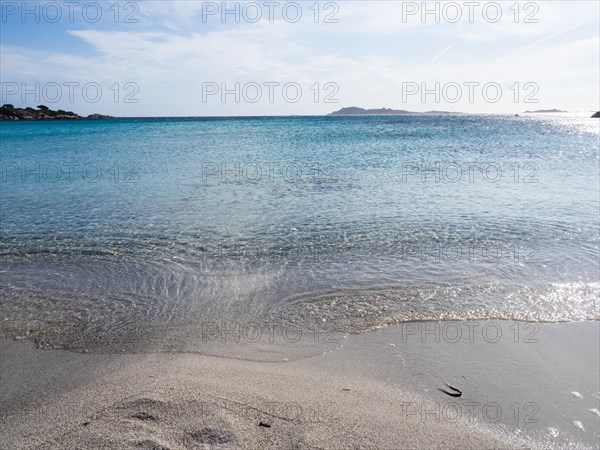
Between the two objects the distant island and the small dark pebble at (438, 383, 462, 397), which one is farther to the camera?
the distant island

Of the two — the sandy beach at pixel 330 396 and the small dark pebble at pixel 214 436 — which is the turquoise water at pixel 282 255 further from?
the small dark pebble at pixel 214 436

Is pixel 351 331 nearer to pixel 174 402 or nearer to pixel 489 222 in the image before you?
pixel 174 402

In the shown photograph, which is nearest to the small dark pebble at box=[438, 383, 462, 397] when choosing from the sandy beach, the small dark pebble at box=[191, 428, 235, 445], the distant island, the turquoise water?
the sandy beach

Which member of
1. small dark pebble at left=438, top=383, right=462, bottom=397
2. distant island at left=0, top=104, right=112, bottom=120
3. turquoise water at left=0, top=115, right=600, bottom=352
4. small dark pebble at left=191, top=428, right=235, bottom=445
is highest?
distant island at left=0, top=104, right=112, bottom=120

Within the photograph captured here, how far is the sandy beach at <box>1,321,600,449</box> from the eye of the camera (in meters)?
3.88

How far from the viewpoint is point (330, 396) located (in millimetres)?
4566

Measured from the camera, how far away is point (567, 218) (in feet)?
39.9

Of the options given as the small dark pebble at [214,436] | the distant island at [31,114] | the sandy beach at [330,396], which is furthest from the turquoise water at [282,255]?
the distant island at [31,114]

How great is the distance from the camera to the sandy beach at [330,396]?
12.7 ft

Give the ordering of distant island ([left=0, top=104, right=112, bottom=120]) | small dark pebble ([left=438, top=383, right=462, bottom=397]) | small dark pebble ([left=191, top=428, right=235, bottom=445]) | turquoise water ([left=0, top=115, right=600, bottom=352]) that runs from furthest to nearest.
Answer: distant island ([left=0, top=104, right=112, bottom=120]) < turquoise water ([left=0, top=115, right=600, bottom=352]) < small dark pebble ([left=438, top=383, right=462, bottom=397]) < small dark pebble ([left=191, top=428, right=235, bottom=445])

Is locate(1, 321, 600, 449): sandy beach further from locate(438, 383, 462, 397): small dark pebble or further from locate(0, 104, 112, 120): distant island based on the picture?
locate(0, 104, 112, 120): distant island

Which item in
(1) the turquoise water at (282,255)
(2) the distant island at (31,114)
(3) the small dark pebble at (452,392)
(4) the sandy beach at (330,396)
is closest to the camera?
(4) the sandy beach at (330,396)

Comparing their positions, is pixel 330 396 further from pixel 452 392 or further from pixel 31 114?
pixel 31 114

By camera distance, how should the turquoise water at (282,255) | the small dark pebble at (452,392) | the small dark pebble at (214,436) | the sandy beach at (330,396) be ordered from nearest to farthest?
A: 1. the small dark pebble at (214,436)
2. the sandy beach at (330,396)
3. the small dark pebble at (452,392)
4. the turquoise water at (282,255)
